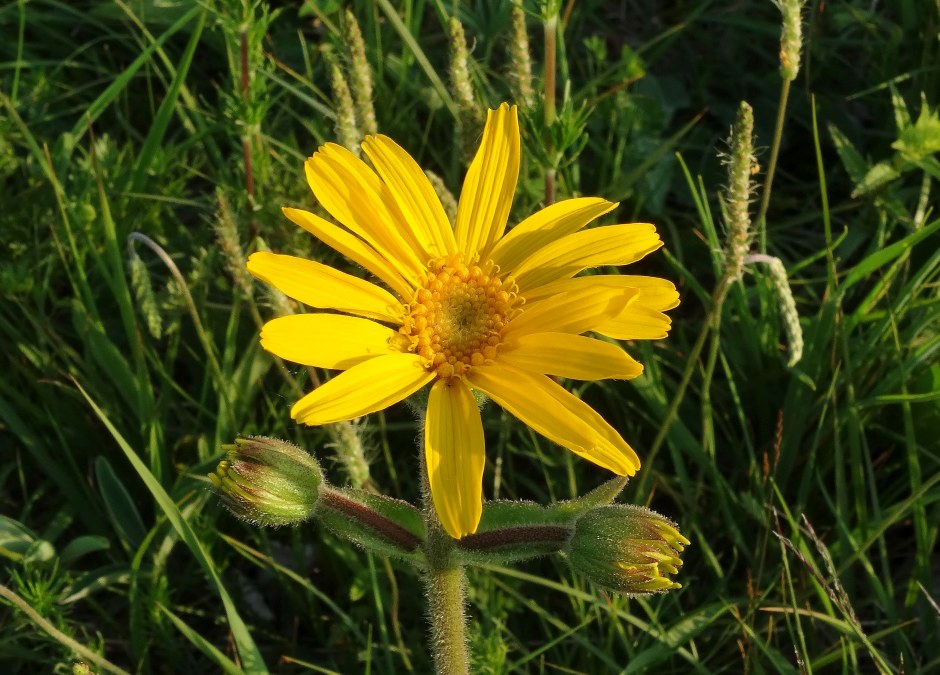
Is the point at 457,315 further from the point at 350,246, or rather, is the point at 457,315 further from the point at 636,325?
the point at 636,325

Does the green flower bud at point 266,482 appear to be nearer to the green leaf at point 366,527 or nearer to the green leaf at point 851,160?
the green leaf at point 366,527

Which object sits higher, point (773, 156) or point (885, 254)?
point (773, 156)

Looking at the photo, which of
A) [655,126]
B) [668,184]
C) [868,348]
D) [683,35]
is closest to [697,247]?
[668,184]

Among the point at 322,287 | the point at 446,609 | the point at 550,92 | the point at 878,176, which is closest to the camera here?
the point at 322,287

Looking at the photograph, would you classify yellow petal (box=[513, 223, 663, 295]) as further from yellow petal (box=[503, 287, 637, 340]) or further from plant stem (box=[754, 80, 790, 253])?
plant stem (box=[754, 80, 790, 253])

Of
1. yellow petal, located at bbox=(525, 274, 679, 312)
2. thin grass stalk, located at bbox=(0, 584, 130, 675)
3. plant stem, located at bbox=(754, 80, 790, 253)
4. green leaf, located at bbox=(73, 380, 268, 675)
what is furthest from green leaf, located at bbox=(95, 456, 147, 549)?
plant stem, located at bbox=(754, 80, 790, 253)

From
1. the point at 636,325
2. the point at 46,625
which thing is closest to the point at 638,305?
the point at 636,325
